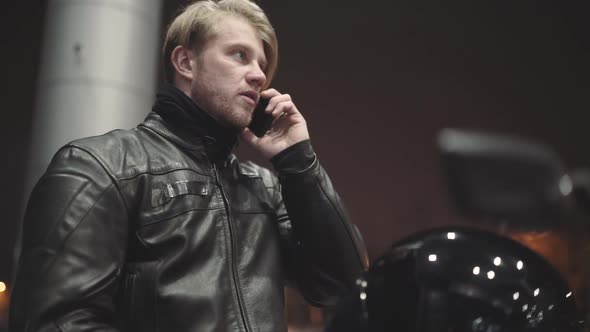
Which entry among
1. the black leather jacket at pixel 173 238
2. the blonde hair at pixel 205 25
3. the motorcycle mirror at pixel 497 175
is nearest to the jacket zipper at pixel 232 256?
the black leather jacket at pixel 173 238

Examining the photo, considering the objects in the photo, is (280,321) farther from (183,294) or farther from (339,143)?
(339,143)

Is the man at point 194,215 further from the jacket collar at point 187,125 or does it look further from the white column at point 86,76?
the white column at point 86,76

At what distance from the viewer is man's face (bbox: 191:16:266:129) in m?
1.50

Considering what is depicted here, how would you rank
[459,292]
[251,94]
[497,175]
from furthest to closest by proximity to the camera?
[251,94]
[459,292]
[497,175]

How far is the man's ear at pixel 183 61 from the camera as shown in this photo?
1.58m

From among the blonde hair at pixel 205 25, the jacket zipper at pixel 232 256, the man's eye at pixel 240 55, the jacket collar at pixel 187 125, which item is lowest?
the jacket zipper at pixel 232 256

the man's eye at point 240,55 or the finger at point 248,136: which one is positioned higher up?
the man's eye at point 240,55

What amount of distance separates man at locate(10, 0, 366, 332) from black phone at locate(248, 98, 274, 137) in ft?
0.07

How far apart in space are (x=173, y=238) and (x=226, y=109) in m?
0.38

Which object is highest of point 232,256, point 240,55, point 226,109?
point 240,55

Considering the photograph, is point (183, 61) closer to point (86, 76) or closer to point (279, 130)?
point (279, 130)

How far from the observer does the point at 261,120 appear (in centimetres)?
160

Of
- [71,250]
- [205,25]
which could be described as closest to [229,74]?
[205,25]

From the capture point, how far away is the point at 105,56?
112 inches
